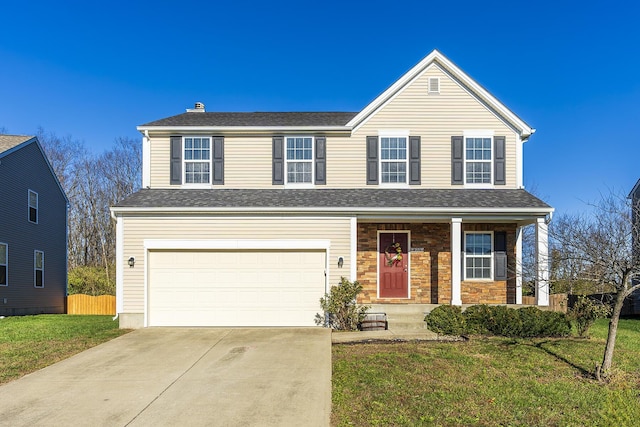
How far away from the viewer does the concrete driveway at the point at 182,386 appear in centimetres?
660

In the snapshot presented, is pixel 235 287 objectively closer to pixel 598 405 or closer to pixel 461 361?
pixel 461 361

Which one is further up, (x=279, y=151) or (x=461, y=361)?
(x=279, y=151)

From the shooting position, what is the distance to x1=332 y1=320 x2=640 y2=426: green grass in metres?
6.46

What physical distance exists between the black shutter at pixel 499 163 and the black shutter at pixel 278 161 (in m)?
6.31

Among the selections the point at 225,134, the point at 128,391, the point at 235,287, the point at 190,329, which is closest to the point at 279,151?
the point at 225,134

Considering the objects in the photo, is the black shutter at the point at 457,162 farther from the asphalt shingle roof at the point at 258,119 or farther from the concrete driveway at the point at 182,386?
the concrete driveway at the point at 182,386

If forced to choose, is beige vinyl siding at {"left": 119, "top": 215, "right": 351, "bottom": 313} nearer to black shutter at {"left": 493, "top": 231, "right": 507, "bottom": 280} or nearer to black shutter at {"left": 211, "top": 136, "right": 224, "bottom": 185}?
black shutter at {"left": 211, "top": 136, "right": 224, "bottom": 185}

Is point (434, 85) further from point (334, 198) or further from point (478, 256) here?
point (478, 256)

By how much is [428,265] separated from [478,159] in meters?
3.50

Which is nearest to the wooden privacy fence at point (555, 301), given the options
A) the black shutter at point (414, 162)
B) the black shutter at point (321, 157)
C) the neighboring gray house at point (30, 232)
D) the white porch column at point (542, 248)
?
the white porch column at point (542, 248)

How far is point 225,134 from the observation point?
15508 mm

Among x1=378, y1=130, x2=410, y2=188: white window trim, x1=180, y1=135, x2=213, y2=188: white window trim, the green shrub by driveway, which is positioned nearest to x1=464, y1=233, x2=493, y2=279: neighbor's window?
x1=378, y1=130, x2=410, y2=188: white window trim

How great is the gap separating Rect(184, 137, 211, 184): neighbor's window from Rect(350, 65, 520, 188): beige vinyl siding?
4.38 meters

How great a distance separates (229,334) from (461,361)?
5.63 metres
